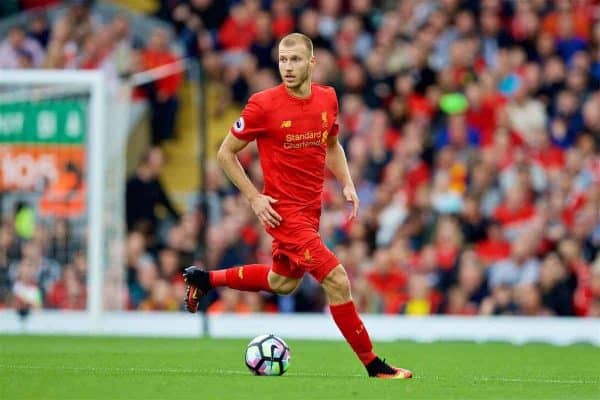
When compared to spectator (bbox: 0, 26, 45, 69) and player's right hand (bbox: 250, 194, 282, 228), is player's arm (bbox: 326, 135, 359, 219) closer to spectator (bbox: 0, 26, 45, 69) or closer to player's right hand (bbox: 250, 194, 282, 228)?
player's right hand (bbox: 250, 194, 282, 228)

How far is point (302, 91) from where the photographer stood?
36.6ft

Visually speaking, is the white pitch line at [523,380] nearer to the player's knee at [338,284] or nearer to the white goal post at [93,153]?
the player's knee at [338,284]

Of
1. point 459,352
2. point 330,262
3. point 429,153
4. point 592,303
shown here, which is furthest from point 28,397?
point 429,153

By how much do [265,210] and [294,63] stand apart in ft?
3.40

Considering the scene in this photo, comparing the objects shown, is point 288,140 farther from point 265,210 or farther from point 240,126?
point 265,210

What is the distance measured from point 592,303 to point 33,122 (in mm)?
6945

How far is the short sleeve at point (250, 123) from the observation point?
1100 cm

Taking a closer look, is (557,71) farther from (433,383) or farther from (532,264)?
(433,383)

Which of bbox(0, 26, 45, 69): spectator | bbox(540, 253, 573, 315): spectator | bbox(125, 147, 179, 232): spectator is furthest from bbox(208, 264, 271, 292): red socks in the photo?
bbox(0, 26, 45, 69): spectator

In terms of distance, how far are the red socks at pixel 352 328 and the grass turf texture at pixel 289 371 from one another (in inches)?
8.6

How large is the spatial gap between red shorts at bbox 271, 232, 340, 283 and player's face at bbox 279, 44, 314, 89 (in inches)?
42.4

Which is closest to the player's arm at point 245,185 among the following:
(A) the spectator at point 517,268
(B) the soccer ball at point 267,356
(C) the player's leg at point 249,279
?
(C) the player's leg at point 249,279

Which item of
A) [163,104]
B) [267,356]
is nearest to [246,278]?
[267,356]

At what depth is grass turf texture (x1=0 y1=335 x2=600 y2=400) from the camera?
9.73m
